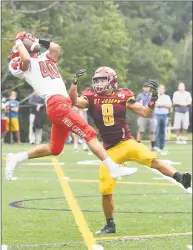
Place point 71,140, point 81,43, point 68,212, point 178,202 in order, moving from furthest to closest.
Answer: point 81,43 < point 71,140 < point 178,202 < point 68,212

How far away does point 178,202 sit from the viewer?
12484 millimetres

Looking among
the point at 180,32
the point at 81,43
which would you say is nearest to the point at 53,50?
the point at 81,43

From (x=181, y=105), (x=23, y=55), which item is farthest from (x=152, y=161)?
(x=181, y=105)

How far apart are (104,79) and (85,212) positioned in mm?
2390

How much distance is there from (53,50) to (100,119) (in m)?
1.06

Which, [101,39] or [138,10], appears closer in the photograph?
[101,39]

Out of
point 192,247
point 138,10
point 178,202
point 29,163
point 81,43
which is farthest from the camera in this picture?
point 138,10

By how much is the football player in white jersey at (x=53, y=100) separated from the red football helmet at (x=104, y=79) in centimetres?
35

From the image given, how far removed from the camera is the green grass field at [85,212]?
901cm

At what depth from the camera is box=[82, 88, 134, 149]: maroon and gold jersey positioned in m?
9.92

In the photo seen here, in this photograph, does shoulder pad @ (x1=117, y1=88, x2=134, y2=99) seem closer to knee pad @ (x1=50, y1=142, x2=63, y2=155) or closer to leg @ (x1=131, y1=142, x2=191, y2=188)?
leg @ (x1=131, y1=142, x2=191, y2=188)

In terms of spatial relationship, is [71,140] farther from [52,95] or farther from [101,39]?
[52,95]

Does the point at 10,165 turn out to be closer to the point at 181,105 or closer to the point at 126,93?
the point at 126,93

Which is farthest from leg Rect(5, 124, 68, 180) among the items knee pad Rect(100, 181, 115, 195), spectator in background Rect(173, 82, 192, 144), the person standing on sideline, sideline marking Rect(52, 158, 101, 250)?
spectator in background Rect(173, 82, 192, 144)
